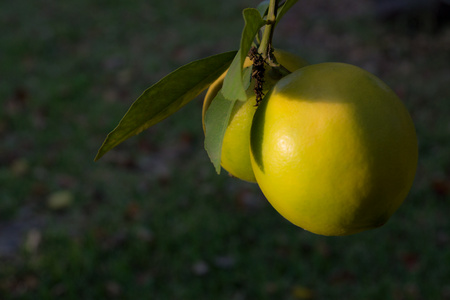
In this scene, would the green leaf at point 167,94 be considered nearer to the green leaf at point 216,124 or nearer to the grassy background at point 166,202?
the green leaf at point 216,124

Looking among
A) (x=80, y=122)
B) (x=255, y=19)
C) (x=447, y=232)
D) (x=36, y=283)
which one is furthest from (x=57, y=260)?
(x=255, y=19)

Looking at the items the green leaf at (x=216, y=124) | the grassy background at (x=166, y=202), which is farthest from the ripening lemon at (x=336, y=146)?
the grassy background at (x=166, y=202)

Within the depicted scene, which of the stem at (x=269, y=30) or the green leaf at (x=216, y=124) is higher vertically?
the stem at (x=269, y=30)

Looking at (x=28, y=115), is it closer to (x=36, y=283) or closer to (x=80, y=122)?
(x=80, y=122)

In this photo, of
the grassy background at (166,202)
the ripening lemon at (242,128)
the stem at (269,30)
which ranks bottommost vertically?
the grassy background at (166,202)

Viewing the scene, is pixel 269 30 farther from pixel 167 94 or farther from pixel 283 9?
pixel 167 94

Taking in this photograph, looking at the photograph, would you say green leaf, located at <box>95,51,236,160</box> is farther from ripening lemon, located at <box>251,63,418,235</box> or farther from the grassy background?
the grassy background

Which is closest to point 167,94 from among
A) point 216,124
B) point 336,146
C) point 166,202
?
point 216,124
